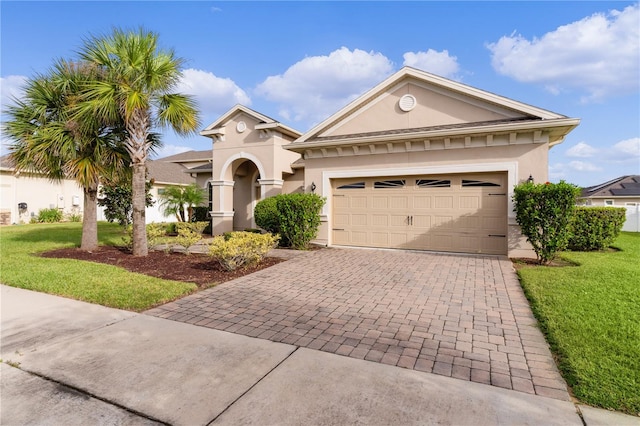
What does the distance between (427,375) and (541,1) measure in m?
11.0

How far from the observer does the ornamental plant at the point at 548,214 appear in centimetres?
795

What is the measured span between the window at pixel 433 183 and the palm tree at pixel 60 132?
31.9 feet

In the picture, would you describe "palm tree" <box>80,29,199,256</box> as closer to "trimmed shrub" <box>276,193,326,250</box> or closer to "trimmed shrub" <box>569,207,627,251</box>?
"trimmed shrub" <box>276,193,326,250</box>

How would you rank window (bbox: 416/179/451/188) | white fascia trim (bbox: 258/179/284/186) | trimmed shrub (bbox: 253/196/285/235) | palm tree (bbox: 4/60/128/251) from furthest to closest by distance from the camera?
1. white fascia trim (bbox: 258/179/284/186)
2. trimmed shrub (bbox: 253/196/285/235)
3. window (bbox: 416/179/451/188)
4. palm tree (bbox: 4/60/128/251)

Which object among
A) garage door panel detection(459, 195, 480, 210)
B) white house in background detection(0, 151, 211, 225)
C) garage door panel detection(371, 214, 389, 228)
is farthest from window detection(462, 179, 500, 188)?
white house in background detection(0, 151, 211, 225)

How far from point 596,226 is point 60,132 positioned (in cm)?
1662

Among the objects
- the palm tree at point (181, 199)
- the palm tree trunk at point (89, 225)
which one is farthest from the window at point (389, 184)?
the palm tree at point (181, 199)

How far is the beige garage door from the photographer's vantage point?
990 cm

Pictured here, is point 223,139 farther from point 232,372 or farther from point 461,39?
point 232,372

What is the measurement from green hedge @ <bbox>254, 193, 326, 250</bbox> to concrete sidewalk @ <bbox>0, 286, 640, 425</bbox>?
7.17 metres

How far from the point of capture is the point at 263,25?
11320mm

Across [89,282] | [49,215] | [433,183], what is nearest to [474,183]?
[433,183]

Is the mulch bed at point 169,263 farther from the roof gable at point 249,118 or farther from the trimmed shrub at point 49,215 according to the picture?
the trimmed shrub at point 49,215

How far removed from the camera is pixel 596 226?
10.4 metres
